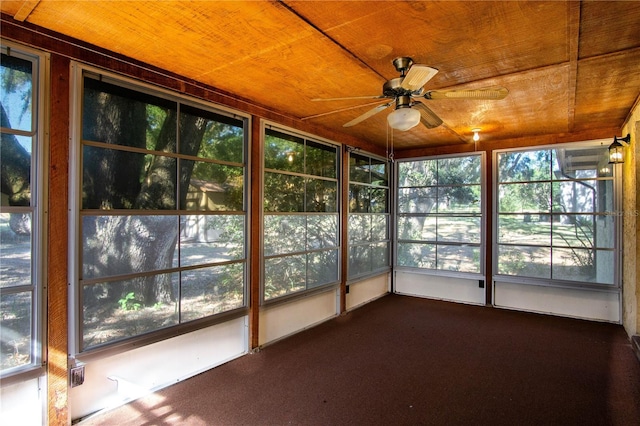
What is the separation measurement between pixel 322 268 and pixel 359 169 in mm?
1793

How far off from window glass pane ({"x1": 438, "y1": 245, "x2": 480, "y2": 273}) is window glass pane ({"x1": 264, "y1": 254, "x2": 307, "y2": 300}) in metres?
2.71

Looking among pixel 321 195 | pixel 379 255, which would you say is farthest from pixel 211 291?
pixel 379 255

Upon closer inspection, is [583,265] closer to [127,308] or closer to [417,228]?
[417,228]

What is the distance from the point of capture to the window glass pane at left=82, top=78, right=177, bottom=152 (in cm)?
232

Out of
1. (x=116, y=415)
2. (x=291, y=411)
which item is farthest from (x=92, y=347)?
(x=291, y=411)

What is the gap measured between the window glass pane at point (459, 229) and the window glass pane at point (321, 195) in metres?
2.10

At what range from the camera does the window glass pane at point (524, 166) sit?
191 inches

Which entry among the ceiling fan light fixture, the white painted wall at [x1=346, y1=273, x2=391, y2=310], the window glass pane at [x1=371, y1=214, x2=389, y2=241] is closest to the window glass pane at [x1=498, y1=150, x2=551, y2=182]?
the window glass pane at [x1=371, y1=214, x2=389, y2=241]

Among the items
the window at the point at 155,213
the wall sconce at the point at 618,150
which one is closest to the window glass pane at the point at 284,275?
the window at the point at 155,213

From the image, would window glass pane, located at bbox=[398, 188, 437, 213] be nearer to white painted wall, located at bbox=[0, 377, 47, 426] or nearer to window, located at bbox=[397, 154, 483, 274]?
window, located at bbox=[397, 154, 483, 274]

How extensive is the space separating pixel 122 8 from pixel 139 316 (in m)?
2.11

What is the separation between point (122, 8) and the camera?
184 centimetres

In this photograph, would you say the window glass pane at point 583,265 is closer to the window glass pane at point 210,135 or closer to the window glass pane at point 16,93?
the window glass pane at point 210,135

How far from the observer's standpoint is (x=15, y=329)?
2.01 metres
